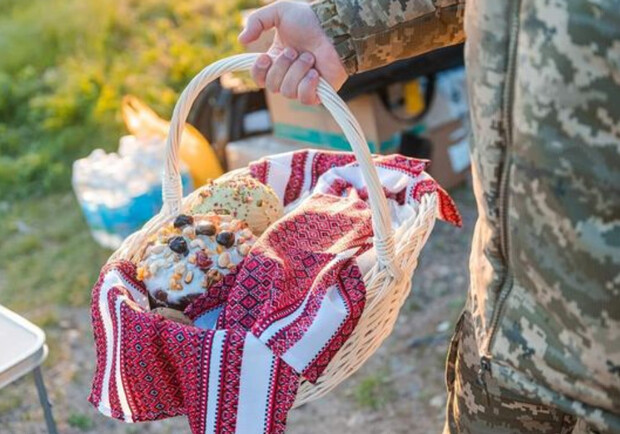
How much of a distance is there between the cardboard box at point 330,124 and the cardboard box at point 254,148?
0.04m

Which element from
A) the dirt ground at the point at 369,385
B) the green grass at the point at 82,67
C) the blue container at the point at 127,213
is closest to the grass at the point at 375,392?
the dirt ground at the point at 369,385

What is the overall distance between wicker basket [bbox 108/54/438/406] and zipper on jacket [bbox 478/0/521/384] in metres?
0.22

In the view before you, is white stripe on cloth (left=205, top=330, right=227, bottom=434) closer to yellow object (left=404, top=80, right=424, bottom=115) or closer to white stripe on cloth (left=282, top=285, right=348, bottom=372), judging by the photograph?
white stripe on cloth (left=282, top=285, right=348, bottom=372)

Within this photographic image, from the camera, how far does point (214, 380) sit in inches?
47.3

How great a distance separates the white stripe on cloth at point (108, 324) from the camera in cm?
126

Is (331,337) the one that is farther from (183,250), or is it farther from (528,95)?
(528,95)

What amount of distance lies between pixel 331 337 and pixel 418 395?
1279 mm

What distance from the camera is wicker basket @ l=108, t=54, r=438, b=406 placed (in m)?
1.24

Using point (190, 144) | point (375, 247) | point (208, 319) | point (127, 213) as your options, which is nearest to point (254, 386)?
point (208, 319)

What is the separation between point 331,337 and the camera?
3.98 ft

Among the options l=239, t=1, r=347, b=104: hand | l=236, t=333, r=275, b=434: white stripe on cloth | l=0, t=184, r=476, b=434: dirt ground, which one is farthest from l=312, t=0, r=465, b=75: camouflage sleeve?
l=0, t=184, r=476, b=434: dirt ground

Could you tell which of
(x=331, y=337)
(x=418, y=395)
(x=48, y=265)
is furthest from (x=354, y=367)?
(x=48, y=265)

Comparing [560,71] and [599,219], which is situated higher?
[560,71]

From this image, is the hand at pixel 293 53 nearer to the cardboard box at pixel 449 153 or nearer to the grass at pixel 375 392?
the grass at pixel 375 392
